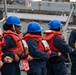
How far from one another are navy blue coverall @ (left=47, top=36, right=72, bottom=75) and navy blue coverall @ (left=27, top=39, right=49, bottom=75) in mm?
508

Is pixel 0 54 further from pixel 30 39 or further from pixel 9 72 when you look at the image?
pixel 30 39

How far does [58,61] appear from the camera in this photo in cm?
602

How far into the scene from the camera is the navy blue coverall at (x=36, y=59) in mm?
5281

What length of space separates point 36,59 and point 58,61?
0.75m

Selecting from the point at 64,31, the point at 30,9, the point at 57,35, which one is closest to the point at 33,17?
the point at 30,9

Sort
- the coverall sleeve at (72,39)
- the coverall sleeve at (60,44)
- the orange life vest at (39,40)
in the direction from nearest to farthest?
1. the orange life vest at (39,40)
2. the coverall sleeve at (60,44)
3. the coverall sleeve at (72,39)

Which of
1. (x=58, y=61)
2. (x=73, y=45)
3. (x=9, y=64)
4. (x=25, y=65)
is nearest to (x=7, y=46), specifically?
(x=9, y=64)

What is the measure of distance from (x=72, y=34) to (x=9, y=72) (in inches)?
94.3

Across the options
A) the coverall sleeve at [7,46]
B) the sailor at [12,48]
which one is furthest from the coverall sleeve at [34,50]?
the coverall sleeve at [7,46]

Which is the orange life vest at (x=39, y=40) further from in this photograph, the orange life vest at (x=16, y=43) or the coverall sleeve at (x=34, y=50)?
the orange life vest at (x=16, y=43)

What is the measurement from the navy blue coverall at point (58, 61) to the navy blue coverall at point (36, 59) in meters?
0.51

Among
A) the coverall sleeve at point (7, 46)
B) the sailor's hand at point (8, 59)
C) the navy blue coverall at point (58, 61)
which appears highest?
the coverall sleeve at point (7, 46)

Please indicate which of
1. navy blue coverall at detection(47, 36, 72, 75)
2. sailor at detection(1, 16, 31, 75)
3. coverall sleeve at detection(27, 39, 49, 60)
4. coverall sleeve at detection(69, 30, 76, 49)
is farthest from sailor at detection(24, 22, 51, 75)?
coverall sleeve at detection(69, 30, 76, 49)

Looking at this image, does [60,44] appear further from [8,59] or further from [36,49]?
[8,59]
